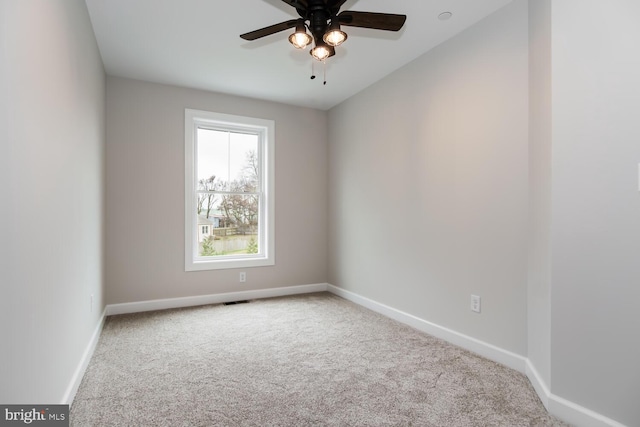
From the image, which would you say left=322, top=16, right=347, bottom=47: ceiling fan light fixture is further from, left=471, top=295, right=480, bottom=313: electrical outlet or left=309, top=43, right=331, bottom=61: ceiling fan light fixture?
left=471, top=295, right=480, bottom=313: electrical outlet

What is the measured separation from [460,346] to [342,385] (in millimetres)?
1151

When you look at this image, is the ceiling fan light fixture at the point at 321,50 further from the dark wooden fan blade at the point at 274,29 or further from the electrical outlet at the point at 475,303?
the electrical outlet at the point at 475,303

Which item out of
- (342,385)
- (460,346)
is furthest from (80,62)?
(460,346)

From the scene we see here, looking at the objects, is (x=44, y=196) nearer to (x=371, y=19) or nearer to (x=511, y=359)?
A: (x=371, y=19)

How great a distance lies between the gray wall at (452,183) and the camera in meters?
2.34

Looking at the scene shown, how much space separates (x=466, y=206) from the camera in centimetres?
268

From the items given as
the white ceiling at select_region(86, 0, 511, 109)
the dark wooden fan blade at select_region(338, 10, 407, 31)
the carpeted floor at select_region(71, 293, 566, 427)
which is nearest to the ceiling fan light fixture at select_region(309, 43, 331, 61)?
the dark wooden fan blade at select_region(338, 10, 407, 31)

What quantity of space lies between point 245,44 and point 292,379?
268cm

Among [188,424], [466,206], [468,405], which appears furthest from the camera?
[466,206]

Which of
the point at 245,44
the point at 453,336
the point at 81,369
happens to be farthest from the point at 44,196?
the point at 453,336

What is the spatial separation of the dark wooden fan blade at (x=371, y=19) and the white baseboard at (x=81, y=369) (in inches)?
102

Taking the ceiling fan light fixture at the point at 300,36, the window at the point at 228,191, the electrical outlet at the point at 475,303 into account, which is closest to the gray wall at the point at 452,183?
the electrical outlet at the point at 475,303

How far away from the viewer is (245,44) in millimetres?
2926

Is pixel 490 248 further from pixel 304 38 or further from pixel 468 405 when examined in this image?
pixel 304 38
